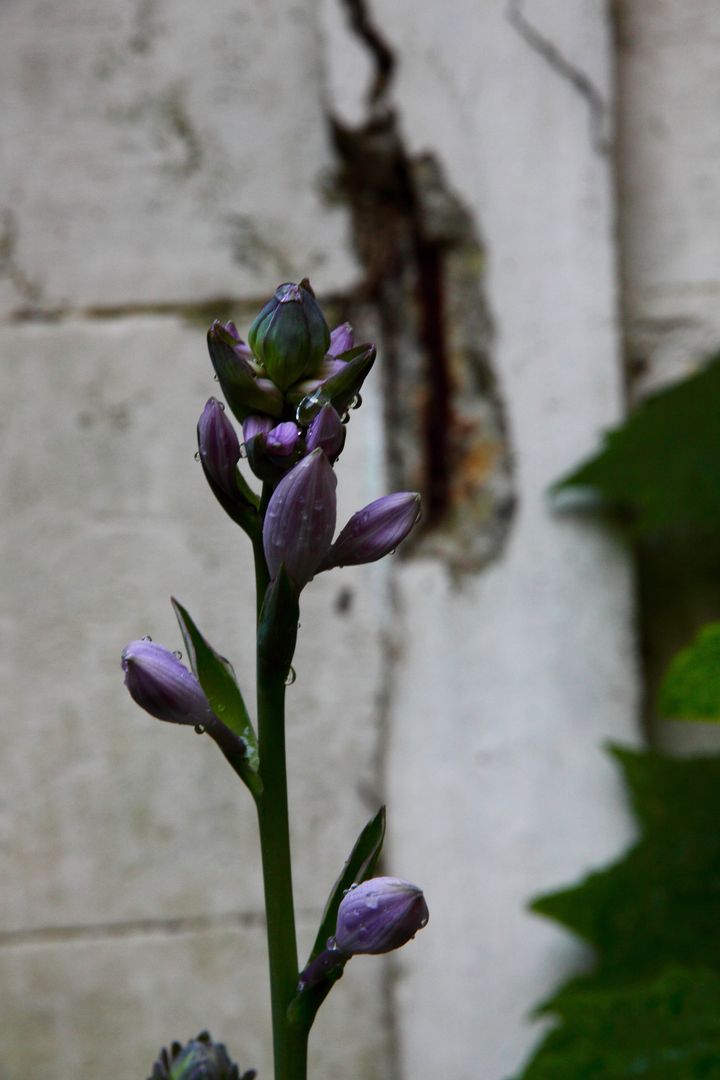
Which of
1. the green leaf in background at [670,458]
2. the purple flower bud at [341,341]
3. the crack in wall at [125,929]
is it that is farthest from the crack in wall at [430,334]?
the purple flower bud at [341,341]

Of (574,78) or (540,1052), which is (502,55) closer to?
(574,78)

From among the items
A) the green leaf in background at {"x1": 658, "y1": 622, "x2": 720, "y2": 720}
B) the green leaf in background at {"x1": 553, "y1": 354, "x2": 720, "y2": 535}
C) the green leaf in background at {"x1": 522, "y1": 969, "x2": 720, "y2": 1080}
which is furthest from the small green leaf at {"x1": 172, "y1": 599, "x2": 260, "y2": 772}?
the green leaf in background at {"x1": 553, "y1": 354, "x2": 720, "y2": 535}

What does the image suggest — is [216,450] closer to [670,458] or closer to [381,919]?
[381,919]

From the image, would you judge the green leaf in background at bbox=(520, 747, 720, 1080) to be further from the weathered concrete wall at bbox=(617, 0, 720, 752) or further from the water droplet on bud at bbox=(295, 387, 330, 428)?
the water droplet on bud at bbox=(295, 387, 330, 428)

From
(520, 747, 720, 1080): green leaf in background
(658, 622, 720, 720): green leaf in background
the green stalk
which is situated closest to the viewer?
the green stalk

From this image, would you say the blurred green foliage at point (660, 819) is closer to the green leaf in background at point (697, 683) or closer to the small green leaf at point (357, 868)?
the green leaf in background at point (697, 683)
